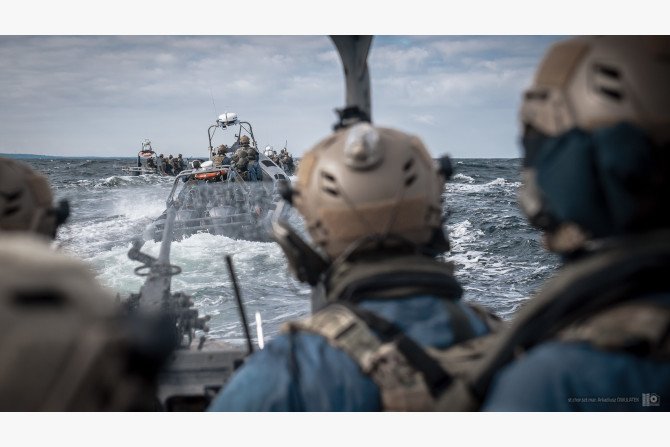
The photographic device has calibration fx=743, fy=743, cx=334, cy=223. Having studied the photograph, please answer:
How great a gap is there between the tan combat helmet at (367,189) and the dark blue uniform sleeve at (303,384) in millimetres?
476

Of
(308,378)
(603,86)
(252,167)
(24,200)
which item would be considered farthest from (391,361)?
(252,167)

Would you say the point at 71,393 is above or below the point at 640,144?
below

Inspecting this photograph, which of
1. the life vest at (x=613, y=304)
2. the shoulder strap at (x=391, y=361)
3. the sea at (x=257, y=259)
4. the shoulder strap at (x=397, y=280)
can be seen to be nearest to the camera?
the life vest at (x=613, y=304)

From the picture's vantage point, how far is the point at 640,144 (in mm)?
1599

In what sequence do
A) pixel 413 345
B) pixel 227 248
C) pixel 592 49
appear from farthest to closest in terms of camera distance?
pixel 227 248, pixel 413 345, pixel 592 49

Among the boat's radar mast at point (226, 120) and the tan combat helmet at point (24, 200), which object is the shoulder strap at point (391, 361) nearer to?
the tan combat helmet at point (24, 200)

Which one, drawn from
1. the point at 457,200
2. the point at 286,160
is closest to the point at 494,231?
the point at 457,200

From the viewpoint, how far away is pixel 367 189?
2.46 m

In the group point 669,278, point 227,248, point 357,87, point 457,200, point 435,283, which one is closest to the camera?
point 669,278

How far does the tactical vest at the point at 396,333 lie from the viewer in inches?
82.4

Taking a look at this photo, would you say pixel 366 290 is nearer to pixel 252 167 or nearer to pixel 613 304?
pixel 613 304

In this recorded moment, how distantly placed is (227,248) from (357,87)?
1690cm

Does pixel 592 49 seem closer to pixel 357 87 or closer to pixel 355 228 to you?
pixel 355 228

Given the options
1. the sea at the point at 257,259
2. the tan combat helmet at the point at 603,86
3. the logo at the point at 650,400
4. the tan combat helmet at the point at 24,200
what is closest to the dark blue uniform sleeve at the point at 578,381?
the logo at the point at 650,400
